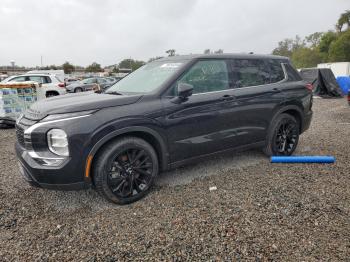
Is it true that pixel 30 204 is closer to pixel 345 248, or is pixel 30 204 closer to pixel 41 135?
pixel 41 135

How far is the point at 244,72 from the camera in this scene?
3.94m

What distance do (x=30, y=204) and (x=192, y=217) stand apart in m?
1.96

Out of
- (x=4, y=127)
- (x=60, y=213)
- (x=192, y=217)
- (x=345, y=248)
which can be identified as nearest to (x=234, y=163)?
(x=192, y=217)

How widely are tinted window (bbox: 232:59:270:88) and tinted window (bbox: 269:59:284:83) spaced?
0.11m

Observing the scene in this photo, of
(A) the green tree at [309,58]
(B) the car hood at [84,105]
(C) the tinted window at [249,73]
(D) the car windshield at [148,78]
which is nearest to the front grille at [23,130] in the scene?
(B) the car hood at [84,105]

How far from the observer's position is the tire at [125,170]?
111 inches

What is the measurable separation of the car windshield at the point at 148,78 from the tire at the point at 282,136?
1974 millimetres

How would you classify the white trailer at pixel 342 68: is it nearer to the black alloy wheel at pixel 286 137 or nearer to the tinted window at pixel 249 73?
the black alloy wheel at pixel 286 137

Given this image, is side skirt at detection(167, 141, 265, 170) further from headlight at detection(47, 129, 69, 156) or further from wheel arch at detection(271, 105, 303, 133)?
headlight at detection(47, 129, 69, 156)

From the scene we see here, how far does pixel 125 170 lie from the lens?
2996 mm

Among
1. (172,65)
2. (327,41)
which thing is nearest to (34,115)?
(172,65)

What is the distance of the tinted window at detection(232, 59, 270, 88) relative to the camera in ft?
12.6

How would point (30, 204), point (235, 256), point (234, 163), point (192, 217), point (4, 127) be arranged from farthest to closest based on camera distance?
point (4, 127) < point (234, 163) < point (30, 204) < point (192, 217) < point (235, 256)

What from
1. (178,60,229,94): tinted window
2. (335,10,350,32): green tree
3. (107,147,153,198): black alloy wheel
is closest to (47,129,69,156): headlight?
(107,147,153,198): black alloy wheel
